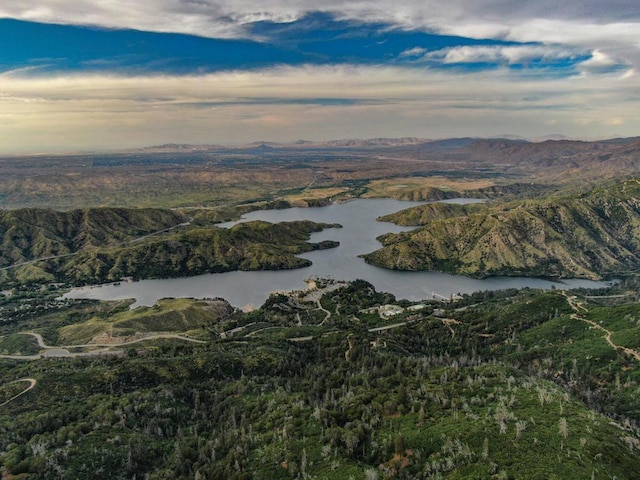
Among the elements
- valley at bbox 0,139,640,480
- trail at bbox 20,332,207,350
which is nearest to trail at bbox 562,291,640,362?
valley at bbox 0,139,640,480

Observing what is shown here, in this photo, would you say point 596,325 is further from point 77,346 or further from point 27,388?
point 77,346

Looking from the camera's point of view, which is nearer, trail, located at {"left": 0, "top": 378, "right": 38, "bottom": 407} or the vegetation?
the vegetation

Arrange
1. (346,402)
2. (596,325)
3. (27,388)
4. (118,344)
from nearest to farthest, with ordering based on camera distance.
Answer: (346,402) → (27,388) → (596,325) → (118,344)

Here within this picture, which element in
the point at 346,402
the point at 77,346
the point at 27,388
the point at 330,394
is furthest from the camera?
the point at 77,346

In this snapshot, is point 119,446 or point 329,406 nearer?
point 119,446

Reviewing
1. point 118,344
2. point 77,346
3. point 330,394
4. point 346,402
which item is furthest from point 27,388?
point 346,402

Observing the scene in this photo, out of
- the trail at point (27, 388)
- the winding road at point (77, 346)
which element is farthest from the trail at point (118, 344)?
the trail at point (27, 388)

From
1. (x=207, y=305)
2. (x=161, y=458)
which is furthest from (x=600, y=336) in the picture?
(x=207, y=305)

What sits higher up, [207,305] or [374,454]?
[374,454]

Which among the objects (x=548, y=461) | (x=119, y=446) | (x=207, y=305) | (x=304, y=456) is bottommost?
(x=207, y=305)

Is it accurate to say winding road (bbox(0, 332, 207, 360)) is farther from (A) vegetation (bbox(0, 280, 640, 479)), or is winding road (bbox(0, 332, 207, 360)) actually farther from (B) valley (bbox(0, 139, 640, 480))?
(A) vegetation (bbox(0, 280, 640, 479))

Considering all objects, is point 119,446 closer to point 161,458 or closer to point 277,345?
point 161,458
